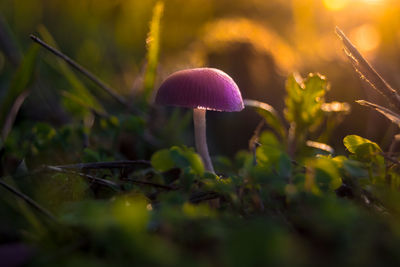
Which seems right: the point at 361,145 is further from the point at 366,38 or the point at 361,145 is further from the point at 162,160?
the point at 366,38

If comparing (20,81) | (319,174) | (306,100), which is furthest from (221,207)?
(20,81)

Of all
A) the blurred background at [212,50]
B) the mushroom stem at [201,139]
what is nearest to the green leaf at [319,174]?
the mushroom stem at [201,139]

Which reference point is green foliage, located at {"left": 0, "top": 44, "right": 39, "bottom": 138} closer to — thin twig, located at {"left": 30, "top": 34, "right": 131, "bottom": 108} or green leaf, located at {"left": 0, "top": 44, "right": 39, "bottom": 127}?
green leaf, located at {"left": 0, "top": 44, "right": 39, "bottom": 127}

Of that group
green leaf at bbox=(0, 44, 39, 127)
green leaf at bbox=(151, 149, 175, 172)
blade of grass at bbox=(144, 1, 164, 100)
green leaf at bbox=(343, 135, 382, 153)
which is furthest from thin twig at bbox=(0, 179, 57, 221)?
green leaf at bbox=(0, 44, 39, 127)

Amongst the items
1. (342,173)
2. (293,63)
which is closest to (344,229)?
(342,173)

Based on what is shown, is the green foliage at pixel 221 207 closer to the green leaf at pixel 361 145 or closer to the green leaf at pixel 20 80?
the green leaf at pixel 361 145

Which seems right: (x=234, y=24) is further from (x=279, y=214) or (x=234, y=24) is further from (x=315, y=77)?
(x=279, y=214)
